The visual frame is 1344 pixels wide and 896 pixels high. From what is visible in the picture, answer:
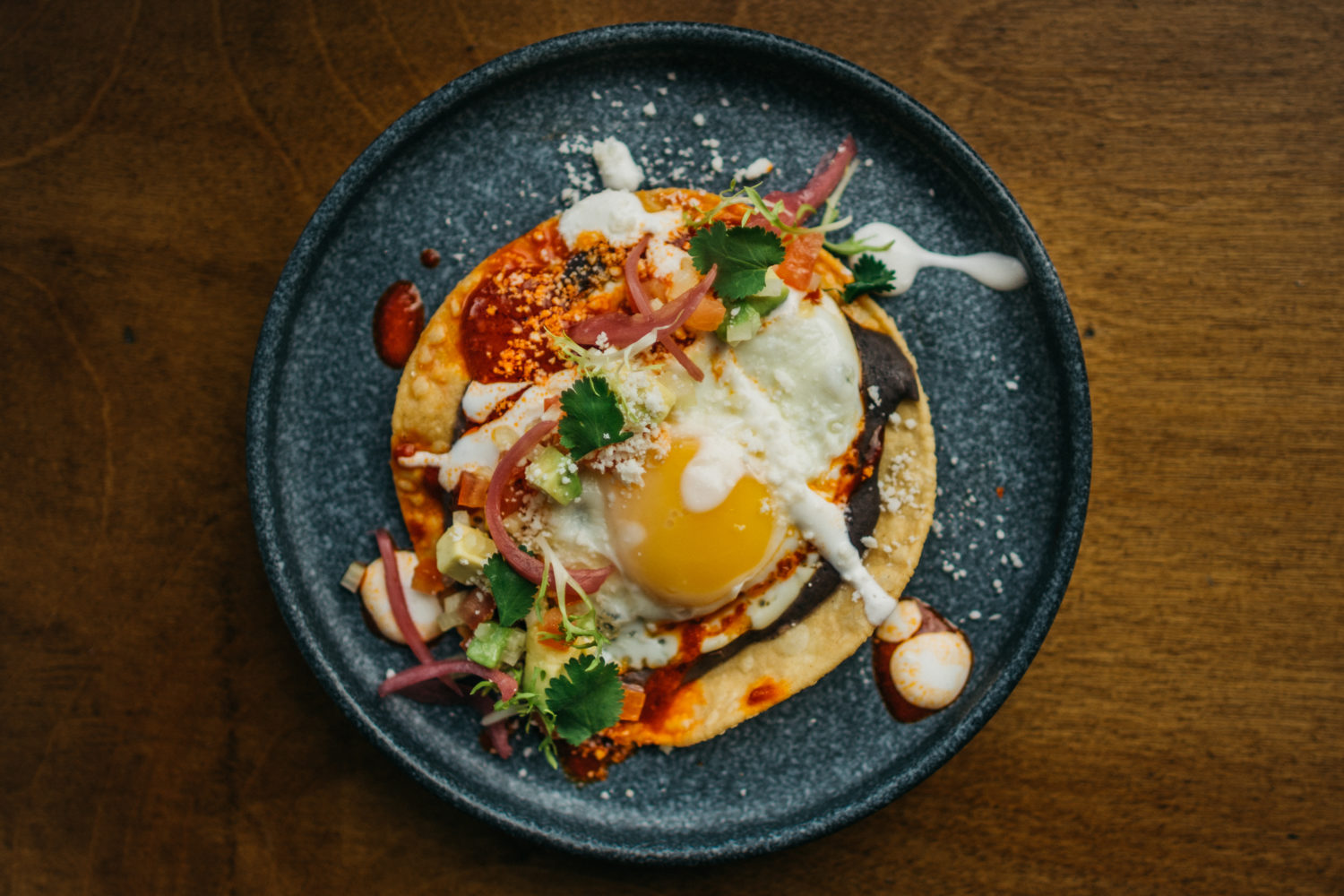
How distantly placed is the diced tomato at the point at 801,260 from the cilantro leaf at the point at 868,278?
191mm

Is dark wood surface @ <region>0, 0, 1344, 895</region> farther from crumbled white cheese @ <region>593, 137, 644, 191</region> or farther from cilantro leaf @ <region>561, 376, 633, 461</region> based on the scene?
cilantro leaf @ <region>561, 376, 633, 461</region>

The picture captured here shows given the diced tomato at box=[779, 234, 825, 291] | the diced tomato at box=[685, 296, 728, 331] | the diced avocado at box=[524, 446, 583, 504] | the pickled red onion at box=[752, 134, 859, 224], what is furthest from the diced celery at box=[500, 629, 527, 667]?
the pickled red onion at box=[752, 134, 859, 224]

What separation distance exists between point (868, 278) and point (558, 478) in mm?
1250

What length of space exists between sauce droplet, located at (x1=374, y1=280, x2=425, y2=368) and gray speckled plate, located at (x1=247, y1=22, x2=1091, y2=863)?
0.05m

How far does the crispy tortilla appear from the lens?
2314 millimetres

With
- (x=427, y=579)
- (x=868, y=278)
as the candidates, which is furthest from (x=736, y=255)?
(x=427, y=579)

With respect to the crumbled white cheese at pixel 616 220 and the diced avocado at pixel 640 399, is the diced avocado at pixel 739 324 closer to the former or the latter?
the diced avocado at pixel 640 399

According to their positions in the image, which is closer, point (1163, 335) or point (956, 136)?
point (956, 136)

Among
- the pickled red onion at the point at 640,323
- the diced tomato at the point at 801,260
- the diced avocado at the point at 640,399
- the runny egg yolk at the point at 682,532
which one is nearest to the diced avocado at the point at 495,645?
the runny egg yolk at the point at 682,532

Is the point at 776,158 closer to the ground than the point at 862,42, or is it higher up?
closer to the ground

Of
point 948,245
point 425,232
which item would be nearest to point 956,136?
point 948,245

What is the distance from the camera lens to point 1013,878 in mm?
2586

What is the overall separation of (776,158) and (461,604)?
186cm

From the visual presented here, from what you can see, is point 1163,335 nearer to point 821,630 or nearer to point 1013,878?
point 821,630
